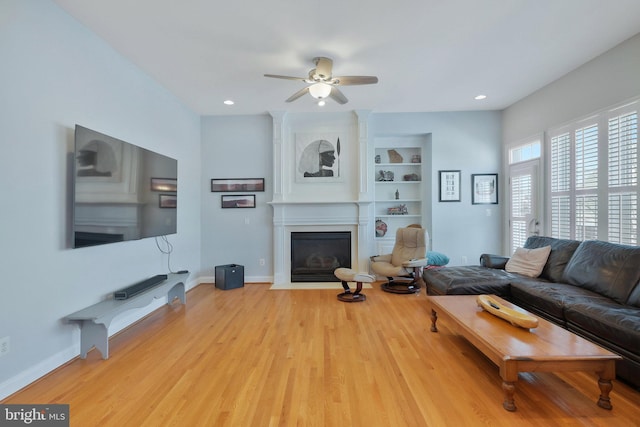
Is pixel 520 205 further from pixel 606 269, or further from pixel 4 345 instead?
pixel 4 345

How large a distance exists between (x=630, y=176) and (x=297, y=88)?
3752mm

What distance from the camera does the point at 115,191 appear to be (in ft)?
8.52

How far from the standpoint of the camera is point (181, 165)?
413cm

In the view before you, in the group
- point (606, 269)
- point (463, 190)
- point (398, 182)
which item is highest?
point (398, 182)

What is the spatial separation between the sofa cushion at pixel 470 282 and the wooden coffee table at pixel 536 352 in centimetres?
93

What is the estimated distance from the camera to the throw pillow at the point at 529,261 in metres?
3.22

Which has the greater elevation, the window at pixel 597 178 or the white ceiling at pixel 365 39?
the white ceiling at pixel 365 39

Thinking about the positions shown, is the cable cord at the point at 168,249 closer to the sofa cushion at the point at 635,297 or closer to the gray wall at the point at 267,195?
the gray wall at the point at 267,195

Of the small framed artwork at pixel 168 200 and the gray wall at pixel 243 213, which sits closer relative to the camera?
the small framed artwork at pixel 168 200

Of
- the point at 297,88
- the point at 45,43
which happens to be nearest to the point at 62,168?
the point at 45,43

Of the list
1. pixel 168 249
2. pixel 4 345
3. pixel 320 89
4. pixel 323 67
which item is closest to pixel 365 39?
pixel 323 67

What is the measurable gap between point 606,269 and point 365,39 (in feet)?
10.1

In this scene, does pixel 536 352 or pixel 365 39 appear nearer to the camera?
pixel 536 352

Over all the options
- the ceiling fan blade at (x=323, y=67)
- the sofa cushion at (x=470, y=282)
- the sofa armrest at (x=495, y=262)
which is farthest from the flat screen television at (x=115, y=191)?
the sofa armrest at (x=495, y=262)
